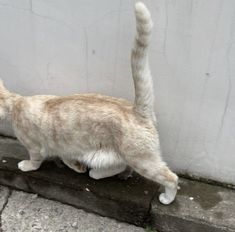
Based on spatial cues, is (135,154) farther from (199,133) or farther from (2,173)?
(2,173)

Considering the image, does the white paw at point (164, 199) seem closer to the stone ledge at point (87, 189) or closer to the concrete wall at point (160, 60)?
the stone ledge at point (87, 189)

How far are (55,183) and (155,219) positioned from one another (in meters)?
0.72

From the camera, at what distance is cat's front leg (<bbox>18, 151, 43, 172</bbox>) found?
2.89m

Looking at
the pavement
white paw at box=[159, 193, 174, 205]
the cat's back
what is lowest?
the pavement

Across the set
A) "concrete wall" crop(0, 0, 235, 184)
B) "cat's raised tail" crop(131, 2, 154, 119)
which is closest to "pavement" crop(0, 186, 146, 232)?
"concrete wall" crop(0, 0, 235, 184)

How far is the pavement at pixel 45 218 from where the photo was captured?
281 centimetres

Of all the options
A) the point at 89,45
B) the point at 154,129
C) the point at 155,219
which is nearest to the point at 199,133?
the point at 154,129

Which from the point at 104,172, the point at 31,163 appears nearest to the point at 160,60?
the point at 104,172

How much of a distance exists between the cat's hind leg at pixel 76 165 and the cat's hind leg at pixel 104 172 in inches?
2.8

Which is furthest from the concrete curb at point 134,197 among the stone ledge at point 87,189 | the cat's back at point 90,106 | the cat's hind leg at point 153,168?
the cat's back at point 90,106

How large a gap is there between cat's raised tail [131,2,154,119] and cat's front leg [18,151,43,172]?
0.86 metres

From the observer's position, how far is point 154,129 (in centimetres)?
249

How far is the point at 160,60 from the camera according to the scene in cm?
259

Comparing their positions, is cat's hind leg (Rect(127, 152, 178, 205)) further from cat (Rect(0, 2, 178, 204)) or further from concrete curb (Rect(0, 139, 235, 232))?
concrete curb (Rect(0, 139, 235, 232))
